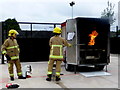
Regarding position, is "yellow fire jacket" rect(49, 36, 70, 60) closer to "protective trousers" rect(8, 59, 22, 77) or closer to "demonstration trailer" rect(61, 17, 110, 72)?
"demonstration trailer" rect(61, 17, 110, 72)

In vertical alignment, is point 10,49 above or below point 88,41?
below

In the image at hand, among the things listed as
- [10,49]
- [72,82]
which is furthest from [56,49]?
[10,49]

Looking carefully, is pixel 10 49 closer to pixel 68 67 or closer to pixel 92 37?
pixel 68 67

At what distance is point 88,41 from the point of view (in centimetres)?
775

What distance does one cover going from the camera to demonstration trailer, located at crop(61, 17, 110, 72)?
765 cm

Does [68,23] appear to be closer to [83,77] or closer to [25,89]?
[83,77]

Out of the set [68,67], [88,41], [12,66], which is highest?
[88,41]

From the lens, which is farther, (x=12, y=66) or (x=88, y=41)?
(x=88, y=41)

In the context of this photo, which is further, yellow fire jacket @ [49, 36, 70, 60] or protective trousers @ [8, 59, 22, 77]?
yellow fire jacket @ [49, 36, 70, 60]

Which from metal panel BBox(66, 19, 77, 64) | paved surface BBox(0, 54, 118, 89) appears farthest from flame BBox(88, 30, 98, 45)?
paved surface BBox(0, 54, 118, 89)

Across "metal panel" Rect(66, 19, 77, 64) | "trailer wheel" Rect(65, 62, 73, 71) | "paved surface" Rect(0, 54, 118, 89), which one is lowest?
"paved surface" Rect(0, 54, 118, 89)

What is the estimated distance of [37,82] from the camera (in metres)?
6.41

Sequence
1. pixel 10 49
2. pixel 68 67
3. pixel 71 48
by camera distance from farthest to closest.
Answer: pixel 68 67, pixel 71 48, pixel 10 49

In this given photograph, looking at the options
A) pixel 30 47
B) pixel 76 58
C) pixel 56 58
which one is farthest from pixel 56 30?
pixel 30 47
